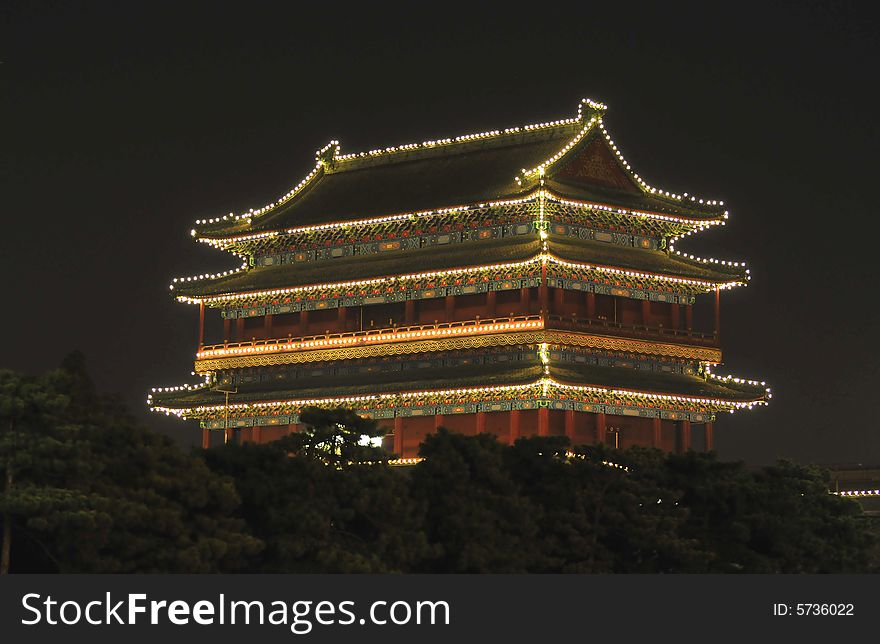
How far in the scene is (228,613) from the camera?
62.3m

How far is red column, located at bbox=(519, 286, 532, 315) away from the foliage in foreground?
34.3 ft

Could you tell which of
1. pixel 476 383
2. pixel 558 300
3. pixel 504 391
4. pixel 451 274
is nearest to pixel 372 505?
pixel 476 383

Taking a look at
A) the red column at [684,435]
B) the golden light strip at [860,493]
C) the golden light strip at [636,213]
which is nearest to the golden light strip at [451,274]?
the golden light strip at [636,213]

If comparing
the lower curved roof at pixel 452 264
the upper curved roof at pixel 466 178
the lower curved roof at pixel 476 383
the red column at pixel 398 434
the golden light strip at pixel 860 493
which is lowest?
the golden light strip at pixel 860 493

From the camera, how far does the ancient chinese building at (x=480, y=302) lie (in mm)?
101625

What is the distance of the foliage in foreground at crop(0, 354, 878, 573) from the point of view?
230ft

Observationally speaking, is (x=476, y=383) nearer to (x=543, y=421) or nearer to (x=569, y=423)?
(x=543, y=421)

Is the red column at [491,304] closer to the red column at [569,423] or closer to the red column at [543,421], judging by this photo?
the red column at [543,421]

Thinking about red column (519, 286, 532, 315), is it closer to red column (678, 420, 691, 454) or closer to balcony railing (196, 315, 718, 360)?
balcony railing (196, 315, 718, 360)

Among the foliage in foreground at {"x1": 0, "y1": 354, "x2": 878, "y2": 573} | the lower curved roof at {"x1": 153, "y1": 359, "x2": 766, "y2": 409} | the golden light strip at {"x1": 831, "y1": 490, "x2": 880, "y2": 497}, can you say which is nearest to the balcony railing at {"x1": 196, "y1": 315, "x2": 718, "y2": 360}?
the lower curved roof at {"x1": 153, "y1": 359, "x2": 766, "y2": 409}

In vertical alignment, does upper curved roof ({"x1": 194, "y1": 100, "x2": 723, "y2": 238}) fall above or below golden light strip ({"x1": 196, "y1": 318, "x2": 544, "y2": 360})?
above

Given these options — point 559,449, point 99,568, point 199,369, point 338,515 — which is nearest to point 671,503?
point 559,449

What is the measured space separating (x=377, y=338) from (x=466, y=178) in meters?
8.42

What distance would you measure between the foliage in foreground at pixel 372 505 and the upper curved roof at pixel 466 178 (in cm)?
1579
